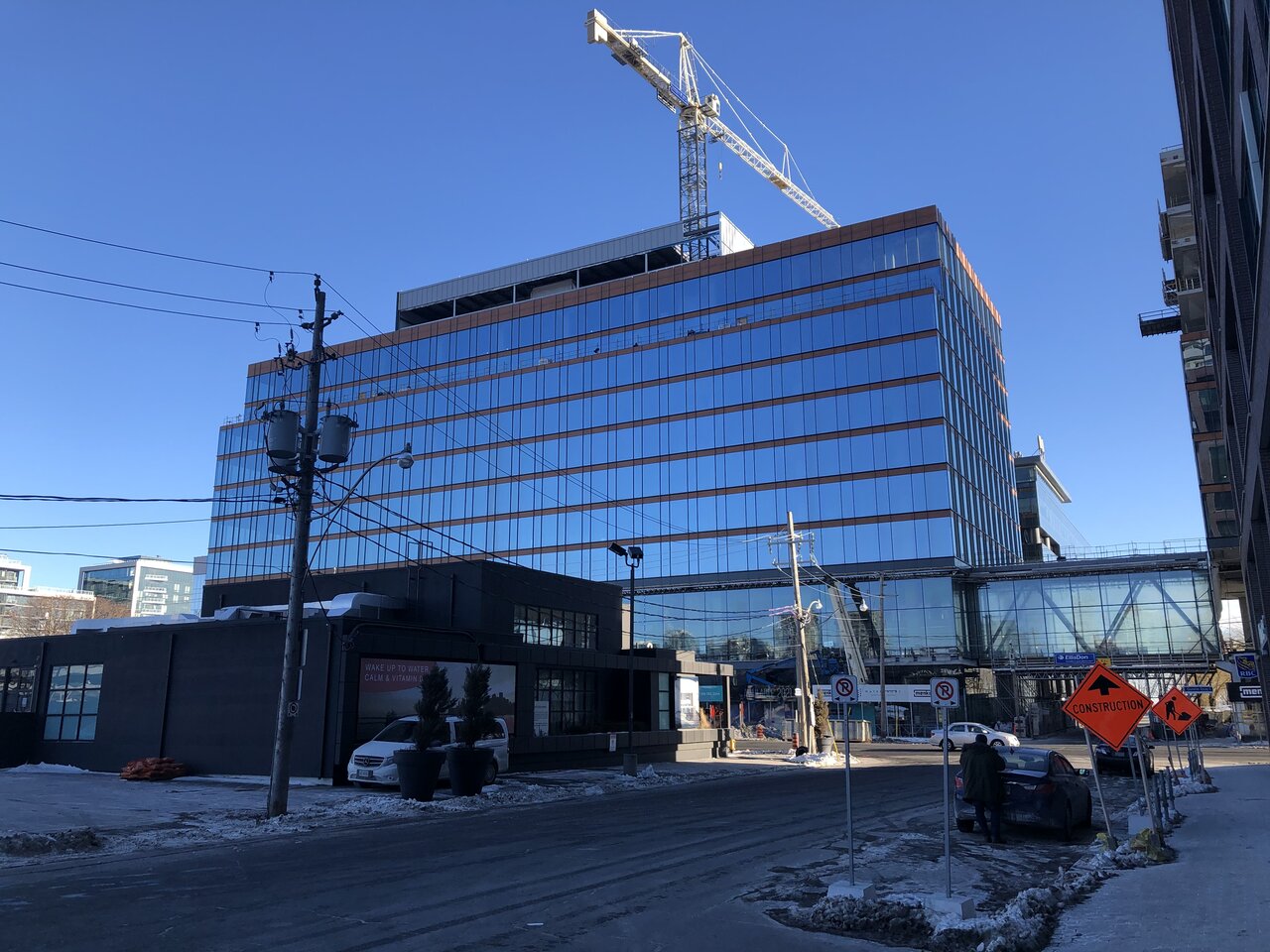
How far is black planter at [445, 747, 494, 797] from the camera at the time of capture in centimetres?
2141

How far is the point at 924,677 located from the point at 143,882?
191 feet

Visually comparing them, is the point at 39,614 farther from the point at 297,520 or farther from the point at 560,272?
the point at 297,520

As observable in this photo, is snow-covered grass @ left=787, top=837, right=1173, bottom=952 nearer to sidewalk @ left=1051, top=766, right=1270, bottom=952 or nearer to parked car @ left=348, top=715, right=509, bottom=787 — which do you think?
sidewalk @ left=1051, top=766, right=1270, bottom=952

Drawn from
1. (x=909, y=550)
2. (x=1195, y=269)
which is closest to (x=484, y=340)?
(x=909, y=550)

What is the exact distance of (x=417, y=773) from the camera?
20.0 m

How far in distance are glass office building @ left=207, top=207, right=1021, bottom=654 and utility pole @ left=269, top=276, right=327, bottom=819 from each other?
35263mm

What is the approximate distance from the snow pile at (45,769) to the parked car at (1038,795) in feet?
86.1

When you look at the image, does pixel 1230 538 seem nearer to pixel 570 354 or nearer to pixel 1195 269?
pixel 1195 269

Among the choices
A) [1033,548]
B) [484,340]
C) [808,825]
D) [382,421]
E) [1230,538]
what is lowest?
[808,825]

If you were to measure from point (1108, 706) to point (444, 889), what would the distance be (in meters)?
9.04

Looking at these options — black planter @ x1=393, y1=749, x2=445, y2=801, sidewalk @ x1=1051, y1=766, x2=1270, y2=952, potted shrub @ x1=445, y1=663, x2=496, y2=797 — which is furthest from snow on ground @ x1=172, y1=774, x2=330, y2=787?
sidewalk @ x1=1051, y1=766, x2=1270, y2=952

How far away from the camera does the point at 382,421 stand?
83.2m

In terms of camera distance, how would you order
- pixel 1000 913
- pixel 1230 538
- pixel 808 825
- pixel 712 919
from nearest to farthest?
pixel 1000 913 → pixel 712 919 → pixel 808 825 → pixel 1230 538

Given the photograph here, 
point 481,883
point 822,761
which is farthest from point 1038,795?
point 822,761
